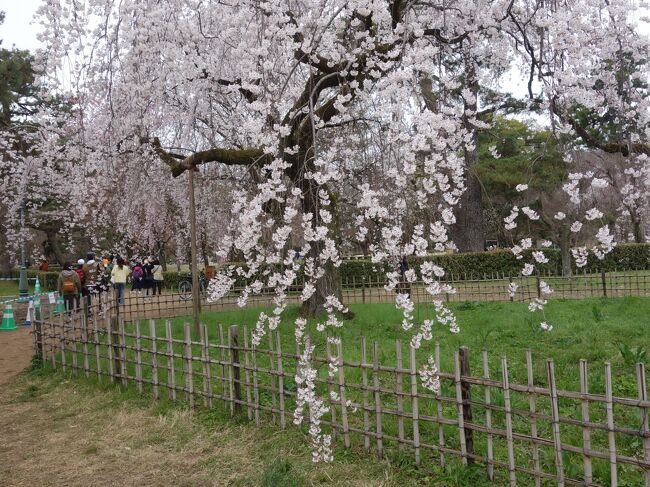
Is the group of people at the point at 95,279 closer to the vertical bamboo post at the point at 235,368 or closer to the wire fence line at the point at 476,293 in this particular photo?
the wire fence line at the point at 476,293

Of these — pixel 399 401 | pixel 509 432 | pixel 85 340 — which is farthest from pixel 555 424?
pixel 85 340

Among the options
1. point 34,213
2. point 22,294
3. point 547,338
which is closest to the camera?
point 547,338

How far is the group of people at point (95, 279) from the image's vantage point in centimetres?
1123

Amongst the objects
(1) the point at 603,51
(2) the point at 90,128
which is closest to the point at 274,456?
(1) the point at 603,51

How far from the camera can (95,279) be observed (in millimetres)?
13562

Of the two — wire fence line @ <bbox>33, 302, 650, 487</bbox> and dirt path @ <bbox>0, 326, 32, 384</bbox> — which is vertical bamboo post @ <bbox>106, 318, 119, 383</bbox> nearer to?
wire fence line @ <bbox>33, 302, 650, 487</bbox>

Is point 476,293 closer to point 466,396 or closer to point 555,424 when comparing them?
point 466,396

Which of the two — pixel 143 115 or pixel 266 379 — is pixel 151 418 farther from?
pixel 143 115

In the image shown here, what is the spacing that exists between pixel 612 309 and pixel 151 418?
7.13 metres

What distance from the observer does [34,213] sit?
2019cm

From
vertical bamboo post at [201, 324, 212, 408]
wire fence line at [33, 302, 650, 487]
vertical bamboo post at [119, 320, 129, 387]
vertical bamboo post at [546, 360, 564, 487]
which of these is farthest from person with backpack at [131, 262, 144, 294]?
vertical bamboo post at [546, 360, 564, 487]

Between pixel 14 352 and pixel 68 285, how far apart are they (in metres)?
2.04

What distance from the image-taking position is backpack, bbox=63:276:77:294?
440 inches

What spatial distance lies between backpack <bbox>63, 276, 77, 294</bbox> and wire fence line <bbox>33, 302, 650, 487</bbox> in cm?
506
